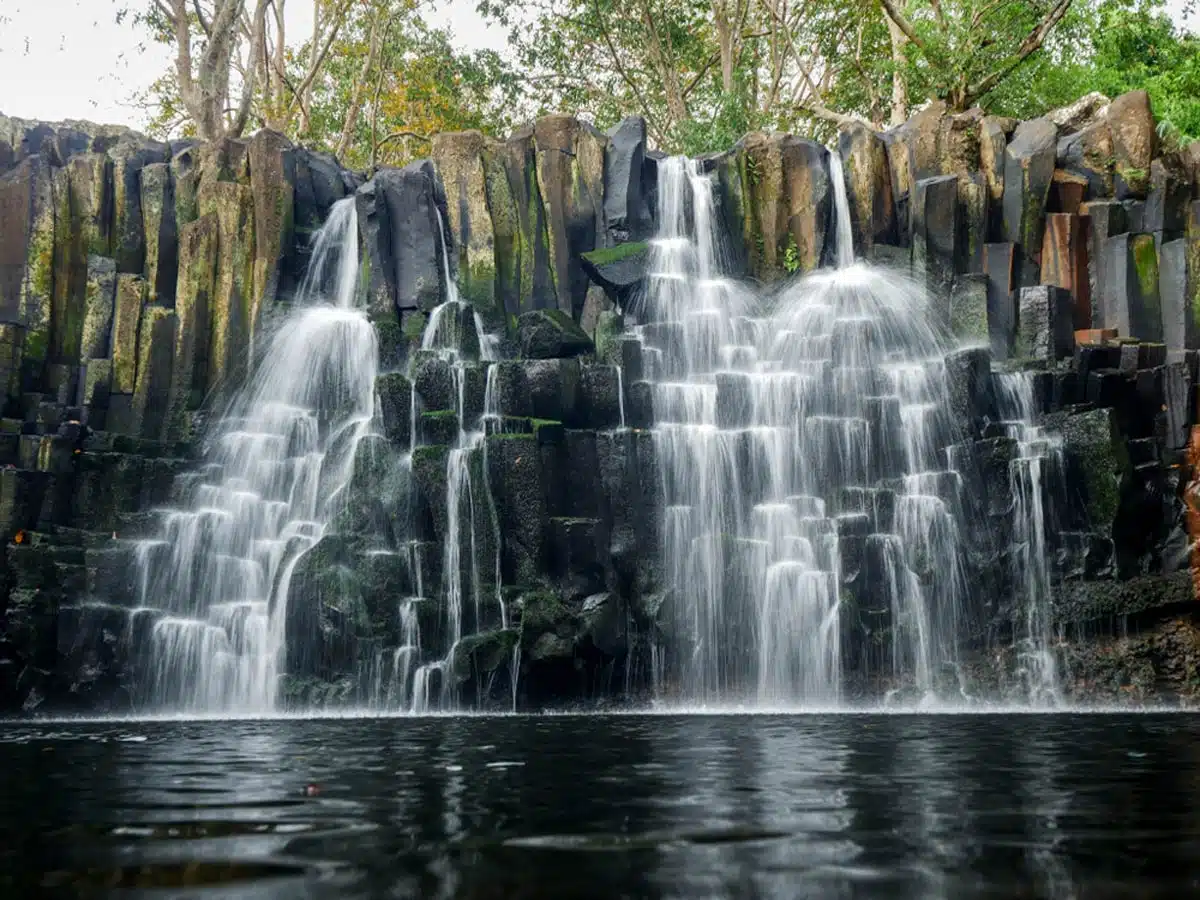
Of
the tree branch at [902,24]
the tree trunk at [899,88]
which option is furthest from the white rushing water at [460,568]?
the tree trunk at [899,88]

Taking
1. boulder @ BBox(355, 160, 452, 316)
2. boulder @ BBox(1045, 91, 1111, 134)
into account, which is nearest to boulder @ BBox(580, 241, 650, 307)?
boulder @ BBox(355, 160, 452, 316)

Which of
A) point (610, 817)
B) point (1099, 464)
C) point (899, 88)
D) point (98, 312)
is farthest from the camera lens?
point (899, 88)

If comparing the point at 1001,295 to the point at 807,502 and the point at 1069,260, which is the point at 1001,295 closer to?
the point at 1069,260

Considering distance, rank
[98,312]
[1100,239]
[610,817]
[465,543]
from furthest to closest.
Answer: [98,312]
[1100,239]
[465,543]
[610,817]

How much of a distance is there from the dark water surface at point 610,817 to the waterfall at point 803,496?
6794mm

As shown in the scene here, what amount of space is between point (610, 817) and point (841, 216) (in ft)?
67.4

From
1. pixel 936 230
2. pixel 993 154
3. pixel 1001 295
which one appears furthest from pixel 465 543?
pixel 993 154

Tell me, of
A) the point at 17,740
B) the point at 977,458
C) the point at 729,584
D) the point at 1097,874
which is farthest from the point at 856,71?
the point at 1097,874

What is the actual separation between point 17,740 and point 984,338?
17.8 meters

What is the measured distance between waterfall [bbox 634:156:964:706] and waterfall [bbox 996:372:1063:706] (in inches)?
41.4

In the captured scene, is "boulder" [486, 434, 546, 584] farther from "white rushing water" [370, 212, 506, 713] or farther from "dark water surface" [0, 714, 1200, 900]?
"dark water surface" [0, 714, 1200, 900]

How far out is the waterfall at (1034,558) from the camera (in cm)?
1747

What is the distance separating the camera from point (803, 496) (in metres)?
18.8

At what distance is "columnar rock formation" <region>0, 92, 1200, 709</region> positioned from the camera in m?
17.6
